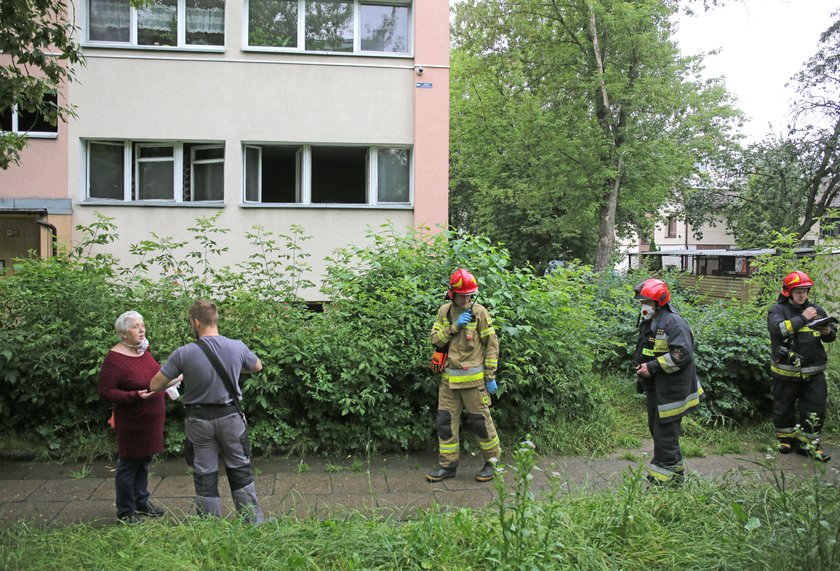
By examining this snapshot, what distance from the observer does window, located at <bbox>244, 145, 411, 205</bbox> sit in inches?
550

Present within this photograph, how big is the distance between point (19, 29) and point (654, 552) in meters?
6.40

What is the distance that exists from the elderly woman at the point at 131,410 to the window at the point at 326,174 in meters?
9.47

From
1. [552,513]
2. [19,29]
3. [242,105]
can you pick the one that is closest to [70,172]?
[242,105]

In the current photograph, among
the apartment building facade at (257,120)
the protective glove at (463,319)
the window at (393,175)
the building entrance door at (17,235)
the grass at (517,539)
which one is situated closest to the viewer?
the grass at (517,539)

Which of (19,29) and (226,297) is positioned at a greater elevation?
(19,29)

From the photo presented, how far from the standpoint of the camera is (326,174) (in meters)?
14.2

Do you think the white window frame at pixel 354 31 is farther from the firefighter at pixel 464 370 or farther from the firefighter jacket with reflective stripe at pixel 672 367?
the firefighter jacket with reflective stripe at pixel 672 367

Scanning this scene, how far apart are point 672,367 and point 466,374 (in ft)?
5.52

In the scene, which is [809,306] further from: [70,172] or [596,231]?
[596,231]

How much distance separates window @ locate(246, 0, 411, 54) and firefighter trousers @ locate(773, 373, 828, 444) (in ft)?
34.6

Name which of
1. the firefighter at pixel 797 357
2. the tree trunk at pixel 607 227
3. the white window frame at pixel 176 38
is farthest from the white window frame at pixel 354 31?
the firefighter at pixel 797 357

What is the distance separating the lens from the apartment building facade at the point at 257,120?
43.8 feet

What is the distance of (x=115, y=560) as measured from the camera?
11.2 ft

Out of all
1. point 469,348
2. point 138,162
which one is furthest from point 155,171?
point 469,348
